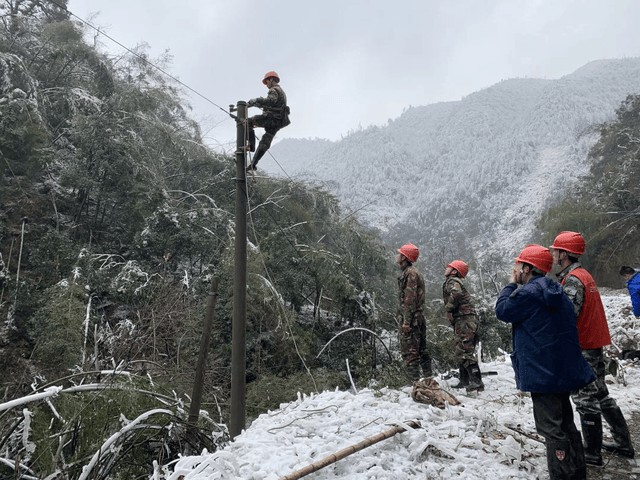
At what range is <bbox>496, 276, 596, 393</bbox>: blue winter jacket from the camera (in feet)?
8.02

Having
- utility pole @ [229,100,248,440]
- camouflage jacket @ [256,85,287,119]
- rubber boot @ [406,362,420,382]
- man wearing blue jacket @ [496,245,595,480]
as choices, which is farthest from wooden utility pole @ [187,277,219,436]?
rubber boot @ [406,362,420,382]

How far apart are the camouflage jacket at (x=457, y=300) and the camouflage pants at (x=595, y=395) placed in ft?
5.71

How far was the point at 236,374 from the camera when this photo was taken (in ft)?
13.0

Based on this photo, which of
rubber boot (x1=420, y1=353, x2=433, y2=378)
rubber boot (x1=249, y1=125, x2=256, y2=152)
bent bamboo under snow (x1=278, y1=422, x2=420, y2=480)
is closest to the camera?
bent bamboo under snow (x1=278, y1=422, x2=420, y2=480)

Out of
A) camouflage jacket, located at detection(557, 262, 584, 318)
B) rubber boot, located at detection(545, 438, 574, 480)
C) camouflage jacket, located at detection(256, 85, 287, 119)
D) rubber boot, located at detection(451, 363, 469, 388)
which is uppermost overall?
camouflage jacket, located at detection(256, 85, 287, 119)

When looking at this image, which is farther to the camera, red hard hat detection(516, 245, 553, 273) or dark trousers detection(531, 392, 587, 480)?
red hard hat detection(516, 245, 553, 273)

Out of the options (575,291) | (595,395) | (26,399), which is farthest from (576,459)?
(26,399)

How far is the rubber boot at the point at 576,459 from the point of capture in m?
2.37

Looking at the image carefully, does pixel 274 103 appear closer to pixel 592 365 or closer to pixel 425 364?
pixel 425 364

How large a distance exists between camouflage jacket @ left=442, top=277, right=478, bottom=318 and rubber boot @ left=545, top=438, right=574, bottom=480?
2.44 meters

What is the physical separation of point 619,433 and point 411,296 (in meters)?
2.33

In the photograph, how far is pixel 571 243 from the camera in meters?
3.23

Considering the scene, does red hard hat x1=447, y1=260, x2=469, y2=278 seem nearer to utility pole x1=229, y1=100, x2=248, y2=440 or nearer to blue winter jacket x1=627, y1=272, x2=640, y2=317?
utility pole x1=229, y1=100, x2=248, y2=440

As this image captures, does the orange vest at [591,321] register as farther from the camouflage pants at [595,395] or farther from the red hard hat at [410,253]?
the red hard hat at [410,253]
